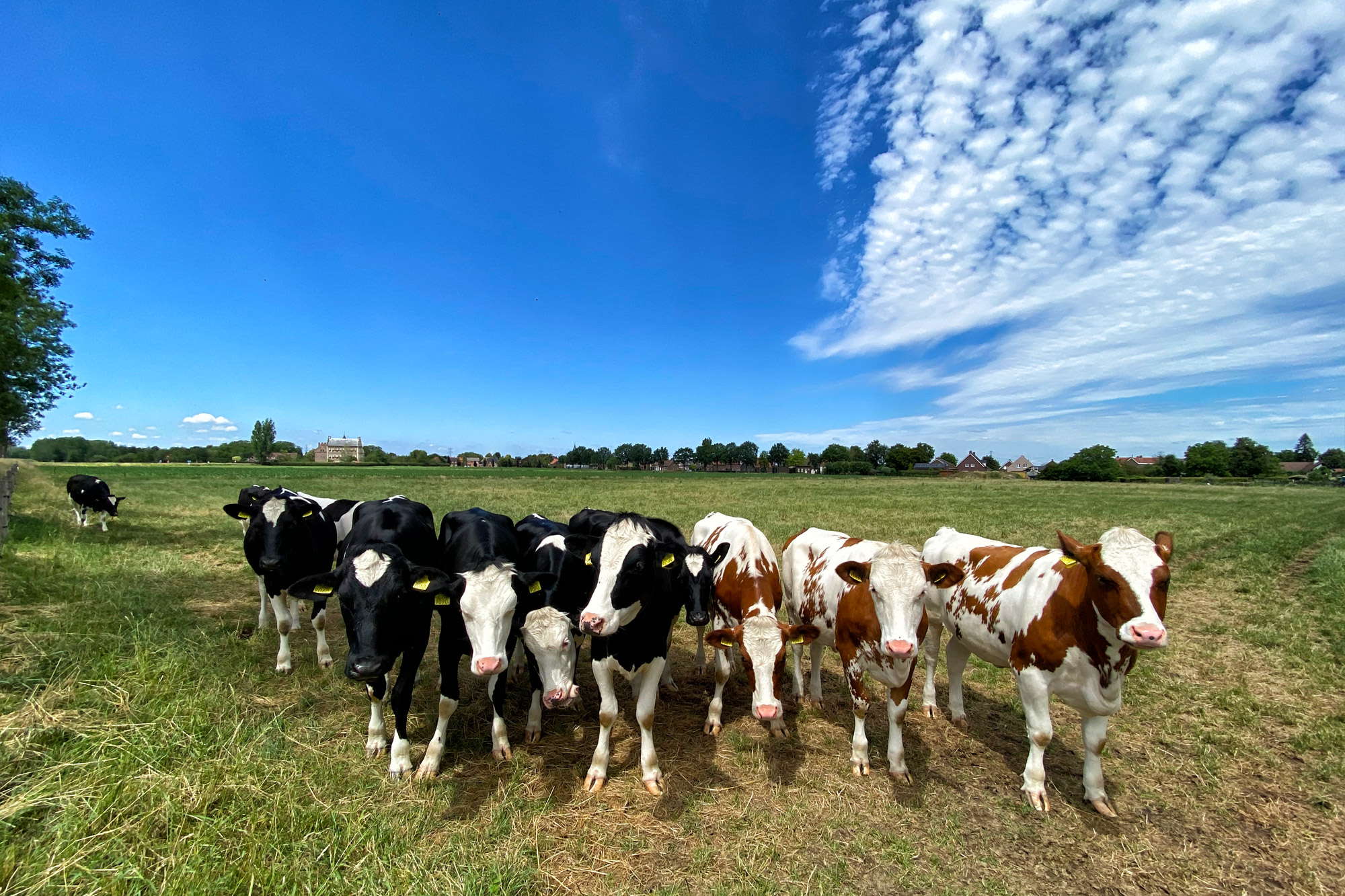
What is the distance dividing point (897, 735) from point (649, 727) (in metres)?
2.19

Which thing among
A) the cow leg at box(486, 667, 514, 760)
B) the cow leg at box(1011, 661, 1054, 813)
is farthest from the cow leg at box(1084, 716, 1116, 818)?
the cow leg at box(486, 667, 514, 760)

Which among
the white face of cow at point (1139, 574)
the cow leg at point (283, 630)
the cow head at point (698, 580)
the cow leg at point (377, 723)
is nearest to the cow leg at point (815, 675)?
the cow head at point (698, 580)

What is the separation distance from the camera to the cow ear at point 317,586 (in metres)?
4.39

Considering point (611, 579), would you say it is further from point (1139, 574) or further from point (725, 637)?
point (1139, 574)

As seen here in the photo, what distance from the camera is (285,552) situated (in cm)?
653

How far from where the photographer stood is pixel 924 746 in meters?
4.91

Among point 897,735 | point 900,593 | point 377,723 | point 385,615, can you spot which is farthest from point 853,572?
point 377,723

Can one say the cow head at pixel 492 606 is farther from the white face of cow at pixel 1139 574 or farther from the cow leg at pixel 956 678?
the cow leg at pixel 956 678

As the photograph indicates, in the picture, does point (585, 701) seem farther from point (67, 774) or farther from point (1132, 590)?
point (1132, 590)

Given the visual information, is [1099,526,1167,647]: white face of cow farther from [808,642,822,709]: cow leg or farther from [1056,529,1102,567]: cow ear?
[808,642,822,709]: cow leg

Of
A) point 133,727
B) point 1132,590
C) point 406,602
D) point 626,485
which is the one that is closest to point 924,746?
point 1132,590

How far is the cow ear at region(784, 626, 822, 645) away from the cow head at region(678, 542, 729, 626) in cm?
78

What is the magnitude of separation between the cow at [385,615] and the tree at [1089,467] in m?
121

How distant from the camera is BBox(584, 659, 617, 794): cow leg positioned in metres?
4.19
